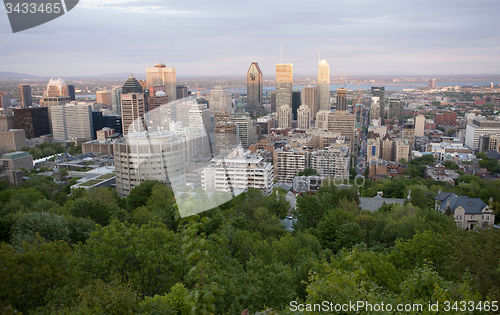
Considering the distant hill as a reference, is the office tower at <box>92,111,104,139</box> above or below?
below

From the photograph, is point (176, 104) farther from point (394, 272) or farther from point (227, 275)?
point (394, 272)

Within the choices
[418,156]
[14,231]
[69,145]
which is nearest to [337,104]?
[418,156]

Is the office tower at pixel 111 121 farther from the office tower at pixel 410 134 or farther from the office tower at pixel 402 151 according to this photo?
the office tower at pixel 410 134

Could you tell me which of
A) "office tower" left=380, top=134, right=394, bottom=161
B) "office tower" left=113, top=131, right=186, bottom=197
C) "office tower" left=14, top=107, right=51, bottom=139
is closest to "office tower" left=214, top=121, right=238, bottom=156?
"office tower" left=113, top=131, right=186, bottom=197

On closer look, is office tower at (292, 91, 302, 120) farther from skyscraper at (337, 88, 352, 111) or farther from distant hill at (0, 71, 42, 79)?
distant hill at (0, 71, 42, 79)

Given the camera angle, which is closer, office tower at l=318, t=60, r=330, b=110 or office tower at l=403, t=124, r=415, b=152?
office tower at l=403, t=124, r=415, b=152

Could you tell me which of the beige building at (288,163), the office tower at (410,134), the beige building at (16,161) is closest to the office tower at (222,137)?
the beige building at (288,163)

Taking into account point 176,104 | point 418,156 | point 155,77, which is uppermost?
point 155,77
